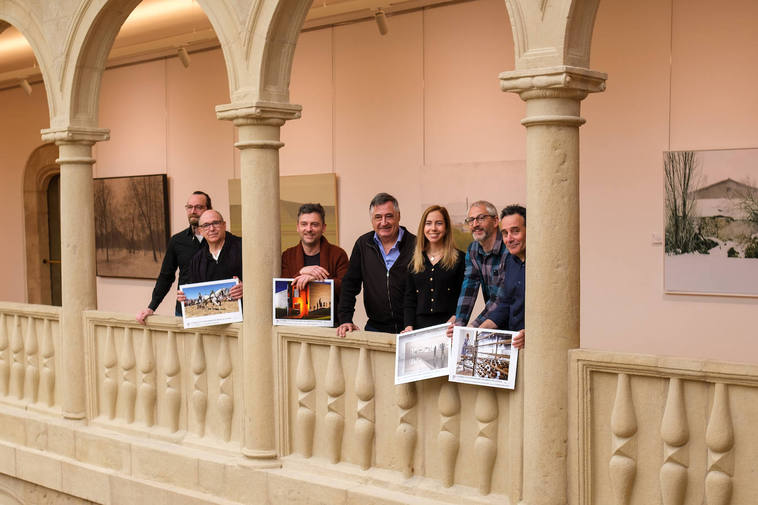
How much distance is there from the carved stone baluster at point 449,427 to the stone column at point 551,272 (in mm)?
519

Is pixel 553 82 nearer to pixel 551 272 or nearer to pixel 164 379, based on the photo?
pixel 551 272

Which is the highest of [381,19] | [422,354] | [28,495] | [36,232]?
[381,19]

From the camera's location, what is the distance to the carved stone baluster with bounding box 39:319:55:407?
26.3 ft

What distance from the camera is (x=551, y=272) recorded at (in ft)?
16.0

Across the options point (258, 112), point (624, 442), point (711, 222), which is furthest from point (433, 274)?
point (711, 222)

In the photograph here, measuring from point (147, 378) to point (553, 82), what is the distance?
13.0ft

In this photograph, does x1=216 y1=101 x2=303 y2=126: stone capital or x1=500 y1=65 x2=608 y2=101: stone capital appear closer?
x1=500 y1=65 x2=608 y2=101: stone capital

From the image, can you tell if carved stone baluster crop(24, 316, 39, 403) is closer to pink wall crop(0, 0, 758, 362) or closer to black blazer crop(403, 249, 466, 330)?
pink wall crop(0, 0, 758, 362)

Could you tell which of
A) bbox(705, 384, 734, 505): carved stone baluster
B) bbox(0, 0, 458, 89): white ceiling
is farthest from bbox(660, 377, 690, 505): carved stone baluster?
bbox(0, 0, 458, 89): white ceiling

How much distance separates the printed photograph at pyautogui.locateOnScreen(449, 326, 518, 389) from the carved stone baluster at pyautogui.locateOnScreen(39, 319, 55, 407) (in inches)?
170

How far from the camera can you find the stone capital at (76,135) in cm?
765

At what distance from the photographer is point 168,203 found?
11.8m

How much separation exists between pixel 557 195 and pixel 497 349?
2.87 feet

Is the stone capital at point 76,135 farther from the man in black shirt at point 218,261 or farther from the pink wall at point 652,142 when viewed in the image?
the pink wall at point 652,142
